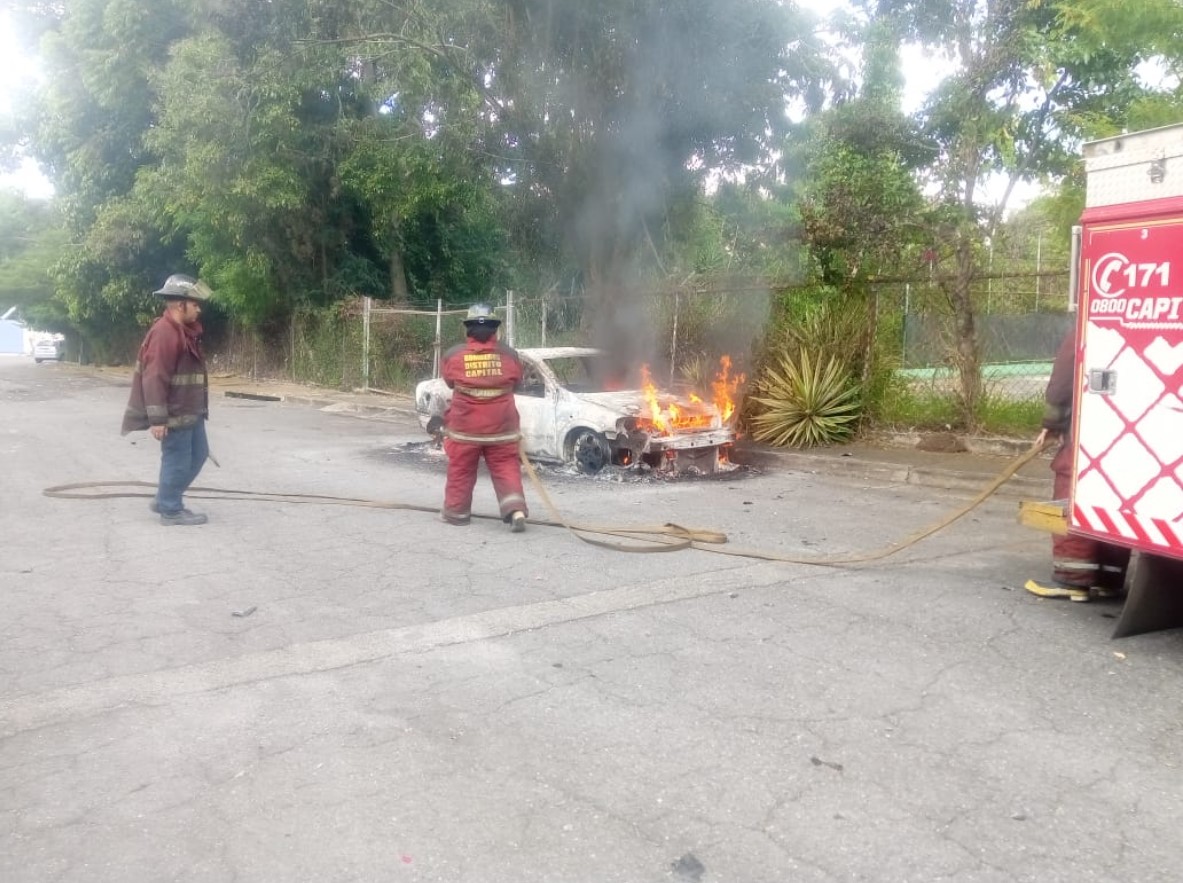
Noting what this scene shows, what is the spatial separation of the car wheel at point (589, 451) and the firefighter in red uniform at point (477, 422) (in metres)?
2.63

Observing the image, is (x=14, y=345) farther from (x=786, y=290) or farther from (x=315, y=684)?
(x=315, y=684)

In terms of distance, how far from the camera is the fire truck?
185 inches

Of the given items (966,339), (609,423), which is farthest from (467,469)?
(966,339)

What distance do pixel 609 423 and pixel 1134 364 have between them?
19.5 ft

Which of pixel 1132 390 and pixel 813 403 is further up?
pixel 1132 390

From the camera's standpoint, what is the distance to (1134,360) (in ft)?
16.0

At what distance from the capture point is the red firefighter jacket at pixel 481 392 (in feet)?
25.8

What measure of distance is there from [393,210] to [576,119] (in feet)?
23.3

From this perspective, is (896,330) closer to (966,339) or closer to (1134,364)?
(966,339)

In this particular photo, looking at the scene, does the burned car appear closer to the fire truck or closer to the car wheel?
the car wheel

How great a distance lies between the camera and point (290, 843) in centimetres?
312

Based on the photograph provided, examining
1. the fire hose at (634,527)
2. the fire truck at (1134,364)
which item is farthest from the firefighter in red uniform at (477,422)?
the fire truck at (1134,364)

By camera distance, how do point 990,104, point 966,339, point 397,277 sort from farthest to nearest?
1. point 397,277
2. point 990,104
3. point 966,339

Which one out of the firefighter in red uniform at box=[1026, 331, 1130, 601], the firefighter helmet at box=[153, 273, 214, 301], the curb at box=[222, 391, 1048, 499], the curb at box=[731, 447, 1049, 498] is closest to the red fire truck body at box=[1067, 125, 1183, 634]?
the firefighter in red uniform at box=[1026, 331, 1130, 601]
